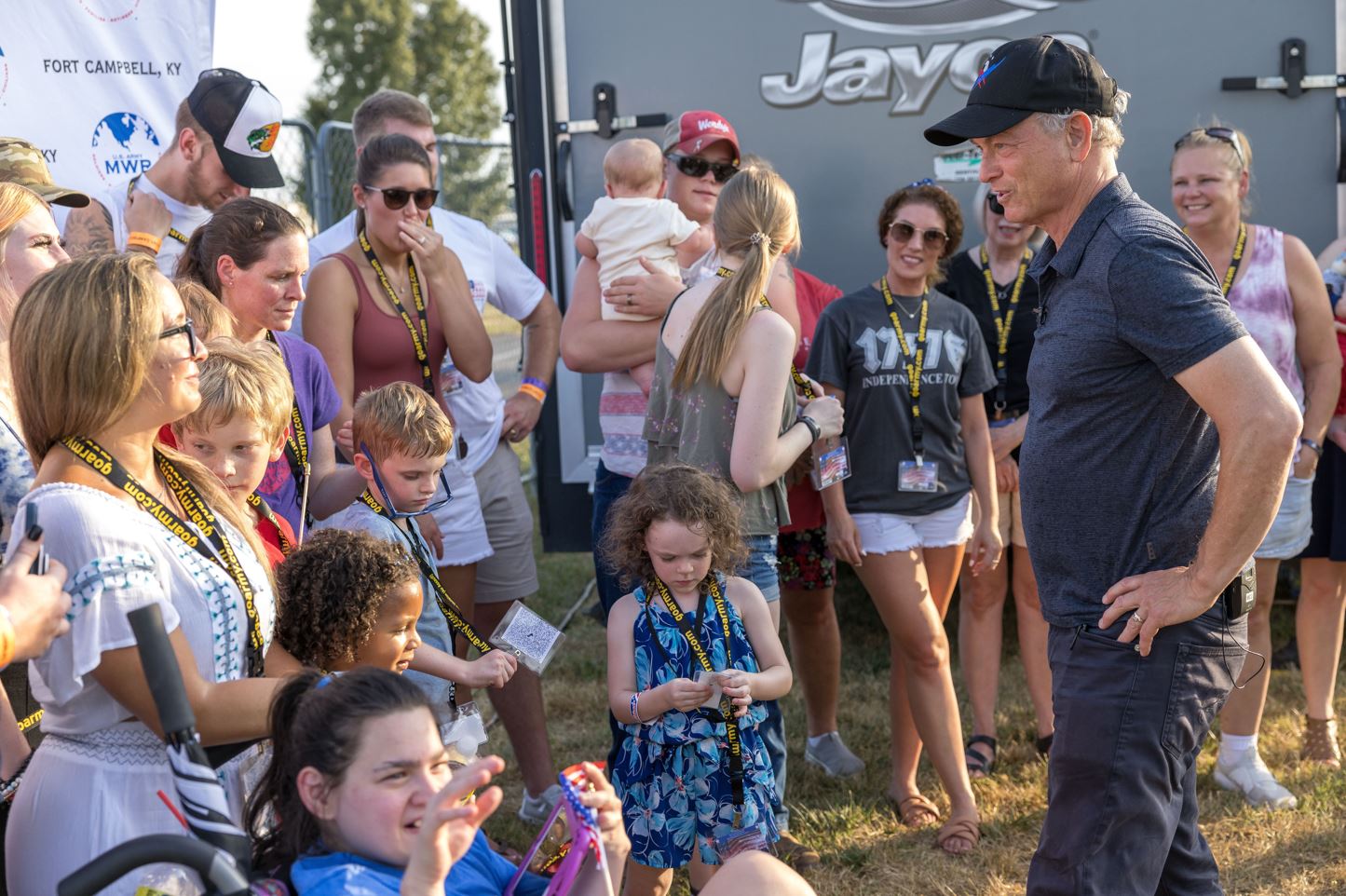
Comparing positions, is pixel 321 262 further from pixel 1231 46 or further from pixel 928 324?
pixel 1231 46

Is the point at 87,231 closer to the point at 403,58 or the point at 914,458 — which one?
the point at 914,458

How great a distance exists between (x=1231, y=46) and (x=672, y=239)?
8.33 ft

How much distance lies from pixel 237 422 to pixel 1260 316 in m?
3.42

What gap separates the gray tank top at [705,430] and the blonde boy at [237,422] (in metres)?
1.26

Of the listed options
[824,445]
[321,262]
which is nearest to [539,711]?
[824,445]

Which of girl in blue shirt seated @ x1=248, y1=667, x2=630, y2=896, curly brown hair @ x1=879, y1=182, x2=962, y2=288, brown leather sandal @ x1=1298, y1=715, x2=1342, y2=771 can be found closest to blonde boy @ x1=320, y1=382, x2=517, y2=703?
girl in blue shirt seated @ x1=248, y1=667, x2=630, y2=896

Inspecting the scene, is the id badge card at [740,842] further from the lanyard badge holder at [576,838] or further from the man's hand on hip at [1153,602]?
the lanyard badge holder at [576,838]

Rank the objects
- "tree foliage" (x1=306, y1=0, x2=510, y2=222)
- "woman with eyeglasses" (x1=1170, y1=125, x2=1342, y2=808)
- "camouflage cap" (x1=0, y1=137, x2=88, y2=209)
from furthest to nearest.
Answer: "tree foliage" (x1=306, y1=0, x2=510, y2=222) < "woman with eyeglasses" (x1=1170, y1=125, x2=1342, y2=808) < "camouflage cap" (x1=0, y1=137, x2=88, y2=209)

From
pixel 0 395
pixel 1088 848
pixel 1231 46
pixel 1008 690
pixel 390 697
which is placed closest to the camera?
pixel 390 697

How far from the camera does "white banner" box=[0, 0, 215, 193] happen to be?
4770 millimetres

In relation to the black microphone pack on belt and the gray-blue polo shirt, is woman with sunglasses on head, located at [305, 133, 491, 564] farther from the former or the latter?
the black microphone pack on belt

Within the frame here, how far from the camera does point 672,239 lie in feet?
14.0

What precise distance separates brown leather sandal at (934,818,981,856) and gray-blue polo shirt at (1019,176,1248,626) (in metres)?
1.65

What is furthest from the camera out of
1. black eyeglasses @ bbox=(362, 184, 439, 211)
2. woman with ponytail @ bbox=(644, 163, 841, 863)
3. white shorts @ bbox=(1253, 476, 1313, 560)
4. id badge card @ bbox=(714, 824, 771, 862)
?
white shorts @ bbox=(1253, 476, 1313, 560)
